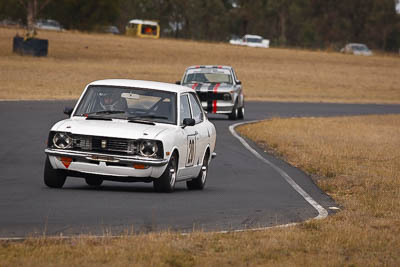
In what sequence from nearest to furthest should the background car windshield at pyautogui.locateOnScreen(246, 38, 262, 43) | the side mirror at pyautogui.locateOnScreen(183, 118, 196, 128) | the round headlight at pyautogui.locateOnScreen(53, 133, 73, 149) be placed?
the round headlight at pyautogui.locateOnScreen(53, 133, 73, 149)
the side mirror at pyautogui.locateOnScreen(183, 118, 196, 128)
the background car windshield at pyautogui.locateOnScreen(246, 38, 262, 43)

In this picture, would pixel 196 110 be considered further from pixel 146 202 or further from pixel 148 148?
pixel 146 202

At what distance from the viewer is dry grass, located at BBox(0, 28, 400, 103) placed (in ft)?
177

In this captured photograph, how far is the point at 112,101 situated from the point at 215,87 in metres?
18.2

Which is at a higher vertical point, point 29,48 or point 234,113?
point 234,113

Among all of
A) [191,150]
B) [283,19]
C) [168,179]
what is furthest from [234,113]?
[283,19]

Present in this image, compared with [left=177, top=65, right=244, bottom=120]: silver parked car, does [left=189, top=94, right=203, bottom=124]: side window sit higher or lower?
higher

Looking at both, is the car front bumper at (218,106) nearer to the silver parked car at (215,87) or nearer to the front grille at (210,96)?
the silver parked car at (215,87)

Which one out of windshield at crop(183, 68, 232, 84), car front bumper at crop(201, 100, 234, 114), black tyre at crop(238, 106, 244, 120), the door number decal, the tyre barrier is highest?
the door number decal

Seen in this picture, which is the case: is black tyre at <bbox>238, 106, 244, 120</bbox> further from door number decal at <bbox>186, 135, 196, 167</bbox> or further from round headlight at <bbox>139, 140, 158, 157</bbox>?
round headlight at <bbox>139, 140, 158, 157</bbox>

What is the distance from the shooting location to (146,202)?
12242 millimetres

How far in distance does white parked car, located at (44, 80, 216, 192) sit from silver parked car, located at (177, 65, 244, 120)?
17.1 m

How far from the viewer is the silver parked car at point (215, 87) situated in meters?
31.9

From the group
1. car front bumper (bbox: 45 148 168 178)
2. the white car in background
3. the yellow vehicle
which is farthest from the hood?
the yellow vehicle

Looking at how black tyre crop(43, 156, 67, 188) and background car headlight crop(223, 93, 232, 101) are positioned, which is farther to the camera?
background car headlight crop(223, 93, 232, 101)
